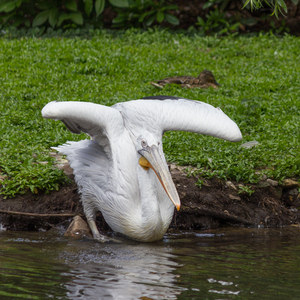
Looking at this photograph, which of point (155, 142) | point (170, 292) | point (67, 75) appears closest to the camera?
point (170, 292)

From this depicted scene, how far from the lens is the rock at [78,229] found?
546 cm

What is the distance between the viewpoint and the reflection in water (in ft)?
12.1

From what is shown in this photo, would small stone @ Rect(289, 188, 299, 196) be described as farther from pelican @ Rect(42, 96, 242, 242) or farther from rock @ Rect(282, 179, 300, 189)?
pelican @ Rect(42, 96, 242, 242)

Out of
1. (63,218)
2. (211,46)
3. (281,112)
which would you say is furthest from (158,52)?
(63,218)

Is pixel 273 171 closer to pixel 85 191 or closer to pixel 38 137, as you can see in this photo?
pixel 85 191

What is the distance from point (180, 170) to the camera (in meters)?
6.43

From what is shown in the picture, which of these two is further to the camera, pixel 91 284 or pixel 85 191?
pixel 85 191

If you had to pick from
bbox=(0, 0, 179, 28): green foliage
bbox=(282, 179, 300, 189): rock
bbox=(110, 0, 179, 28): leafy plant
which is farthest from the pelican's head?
bbox=(110, 0, 179, 28): leafy plant

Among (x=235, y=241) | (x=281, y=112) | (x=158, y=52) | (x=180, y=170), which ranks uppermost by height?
(x=158, y=52)

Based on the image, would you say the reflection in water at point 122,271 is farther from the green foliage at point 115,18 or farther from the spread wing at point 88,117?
the green foliage at point 115,18

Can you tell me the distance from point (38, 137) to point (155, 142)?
2312 millimetres

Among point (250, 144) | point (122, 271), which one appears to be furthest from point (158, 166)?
point (250, 144)

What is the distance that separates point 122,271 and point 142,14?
9022mm

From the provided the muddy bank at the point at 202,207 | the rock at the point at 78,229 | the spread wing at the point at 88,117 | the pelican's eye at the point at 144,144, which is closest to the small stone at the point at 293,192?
the muddy bank at the point at 202,207
